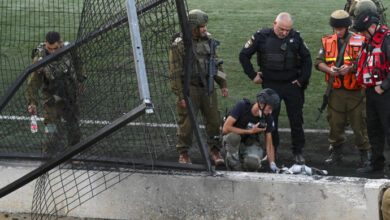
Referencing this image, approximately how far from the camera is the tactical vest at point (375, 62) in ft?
24.0

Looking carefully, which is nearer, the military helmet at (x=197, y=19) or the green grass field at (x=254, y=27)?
the military helmet at (x=197, y=19)

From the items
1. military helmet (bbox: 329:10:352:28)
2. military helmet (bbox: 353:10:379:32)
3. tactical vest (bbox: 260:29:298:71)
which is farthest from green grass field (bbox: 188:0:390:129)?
military helmet (bbox: 353:10:379:32)

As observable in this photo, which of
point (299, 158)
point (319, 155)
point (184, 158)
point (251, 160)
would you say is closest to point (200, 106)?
point (184, 158)

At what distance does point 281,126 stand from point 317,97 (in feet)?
4.18

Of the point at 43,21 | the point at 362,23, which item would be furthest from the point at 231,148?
the point at 43,21

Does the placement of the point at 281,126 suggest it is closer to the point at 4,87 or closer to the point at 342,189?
the point at 342,189

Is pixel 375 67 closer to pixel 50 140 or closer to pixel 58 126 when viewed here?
pixel 58 126

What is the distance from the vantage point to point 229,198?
6.69 meters

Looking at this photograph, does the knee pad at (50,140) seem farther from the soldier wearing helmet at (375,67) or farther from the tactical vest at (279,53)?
the soldier wearing helmet at (375,67)

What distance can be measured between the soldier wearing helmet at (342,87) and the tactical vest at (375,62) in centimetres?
45

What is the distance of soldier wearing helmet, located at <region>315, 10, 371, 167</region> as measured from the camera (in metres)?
7.87

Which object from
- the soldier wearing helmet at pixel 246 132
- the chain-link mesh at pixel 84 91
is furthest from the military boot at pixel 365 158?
the chain-link mesh at pixel 84 91

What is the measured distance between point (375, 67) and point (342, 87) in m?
0.82

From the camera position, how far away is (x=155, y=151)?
6.75 meters
